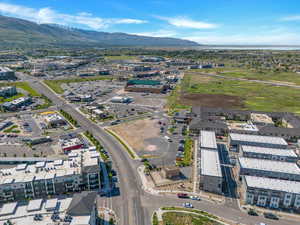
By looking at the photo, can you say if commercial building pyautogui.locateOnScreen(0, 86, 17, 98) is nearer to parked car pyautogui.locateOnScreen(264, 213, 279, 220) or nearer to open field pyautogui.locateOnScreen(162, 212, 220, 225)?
open field pyautogui.locateOnScreen(162, 212, 220, 225)

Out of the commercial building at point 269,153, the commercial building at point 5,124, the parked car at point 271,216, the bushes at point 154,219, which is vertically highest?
the commercial building at point 269,153

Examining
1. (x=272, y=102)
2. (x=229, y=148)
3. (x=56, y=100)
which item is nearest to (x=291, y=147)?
(x=229, y=148)

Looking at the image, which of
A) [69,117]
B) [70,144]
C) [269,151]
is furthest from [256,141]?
[69,117]

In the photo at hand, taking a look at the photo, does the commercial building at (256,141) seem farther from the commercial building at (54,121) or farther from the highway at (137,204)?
the commercial building at (54,121)

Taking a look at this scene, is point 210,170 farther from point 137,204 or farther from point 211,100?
point 211,100

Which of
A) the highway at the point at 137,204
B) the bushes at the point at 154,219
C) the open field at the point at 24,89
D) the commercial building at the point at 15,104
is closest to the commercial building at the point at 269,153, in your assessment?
the highway at the point at 137,204

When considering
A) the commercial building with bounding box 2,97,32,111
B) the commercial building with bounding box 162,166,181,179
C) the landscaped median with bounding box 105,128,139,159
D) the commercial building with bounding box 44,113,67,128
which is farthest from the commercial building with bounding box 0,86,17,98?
the commercial building with bounding box 162,166,181,179
